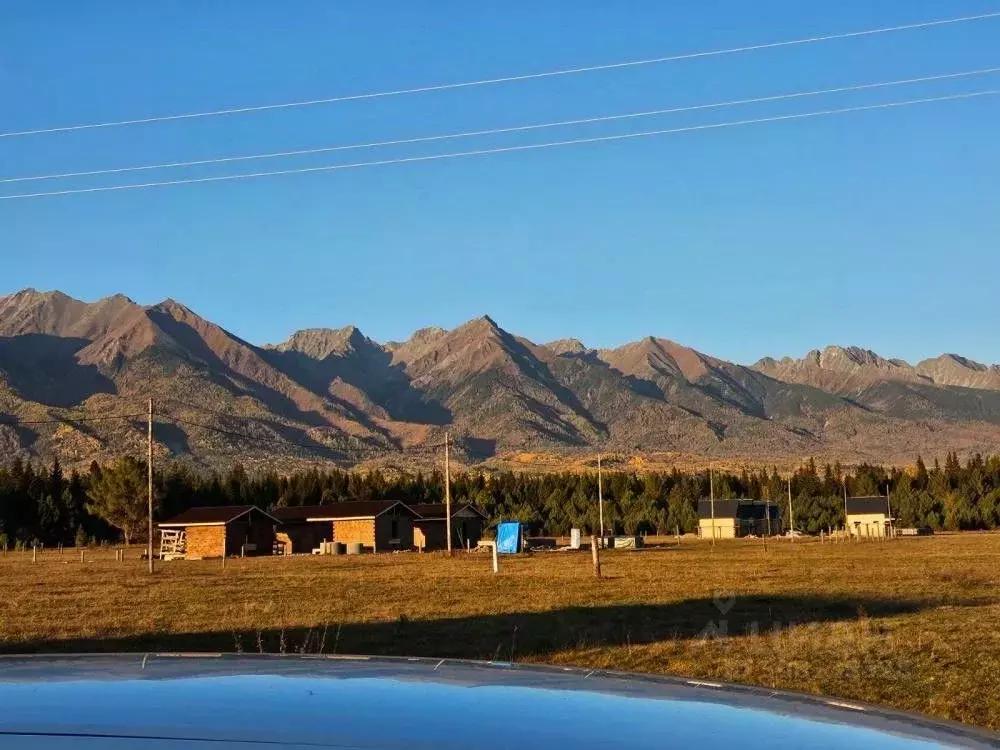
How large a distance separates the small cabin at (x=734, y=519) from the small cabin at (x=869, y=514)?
841cm

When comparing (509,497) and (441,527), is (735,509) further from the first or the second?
(441,527)

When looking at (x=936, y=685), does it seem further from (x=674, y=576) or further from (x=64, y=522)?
(x=64, y=522)

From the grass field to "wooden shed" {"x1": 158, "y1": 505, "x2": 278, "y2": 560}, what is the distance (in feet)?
135

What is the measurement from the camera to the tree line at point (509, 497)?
9450 cm

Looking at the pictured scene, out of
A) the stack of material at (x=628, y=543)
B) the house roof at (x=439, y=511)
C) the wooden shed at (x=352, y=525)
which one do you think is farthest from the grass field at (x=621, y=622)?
the house roof at (x=439, y=511)

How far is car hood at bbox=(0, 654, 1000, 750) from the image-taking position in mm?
2639

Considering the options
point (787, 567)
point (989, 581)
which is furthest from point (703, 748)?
point (787, 567)

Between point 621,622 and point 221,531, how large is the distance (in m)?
62.5

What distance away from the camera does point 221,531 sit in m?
79.1

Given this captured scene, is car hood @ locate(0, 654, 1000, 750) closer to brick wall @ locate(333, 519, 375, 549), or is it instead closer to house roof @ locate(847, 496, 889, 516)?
brick wall @ locate(333, 519, 375, 549)

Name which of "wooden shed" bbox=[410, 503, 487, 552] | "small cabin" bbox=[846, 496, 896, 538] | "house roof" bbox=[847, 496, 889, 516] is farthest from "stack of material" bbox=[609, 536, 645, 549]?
"house roof" bbox=[847, 496, 889, 516]

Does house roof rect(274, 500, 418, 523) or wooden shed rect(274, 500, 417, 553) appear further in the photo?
house roof rect(274, 500, 418, 523)

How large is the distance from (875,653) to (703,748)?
46.2 feet

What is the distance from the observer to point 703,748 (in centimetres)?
265
